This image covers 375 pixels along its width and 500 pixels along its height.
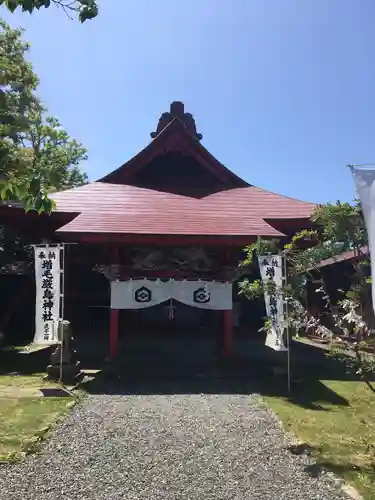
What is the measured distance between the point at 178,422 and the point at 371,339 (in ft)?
9.17

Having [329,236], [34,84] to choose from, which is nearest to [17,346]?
[329,236]

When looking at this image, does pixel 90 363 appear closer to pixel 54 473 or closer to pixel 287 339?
pixel 287 339

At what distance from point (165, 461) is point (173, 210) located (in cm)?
770

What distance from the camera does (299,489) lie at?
396 cm

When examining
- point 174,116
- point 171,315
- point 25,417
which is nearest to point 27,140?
point 174,116

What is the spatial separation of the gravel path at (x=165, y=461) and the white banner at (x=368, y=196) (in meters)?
1.98

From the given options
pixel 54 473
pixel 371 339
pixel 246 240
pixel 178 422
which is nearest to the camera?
pixel 54 473

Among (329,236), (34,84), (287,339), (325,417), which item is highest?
(34,84)

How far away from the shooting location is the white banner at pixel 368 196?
3.87 m

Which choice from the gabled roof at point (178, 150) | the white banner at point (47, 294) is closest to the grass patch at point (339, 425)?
the white banner at point (47, 294)

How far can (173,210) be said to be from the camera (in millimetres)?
11594

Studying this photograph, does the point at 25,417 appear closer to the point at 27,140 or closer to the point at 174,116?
the point at 174,116

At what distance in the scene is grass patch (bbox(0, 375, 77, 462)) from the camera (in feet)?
16.4

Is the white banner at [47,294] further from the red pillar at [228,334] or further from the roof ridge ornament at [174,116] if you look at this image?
the roof ridge ornament at [174,116]
